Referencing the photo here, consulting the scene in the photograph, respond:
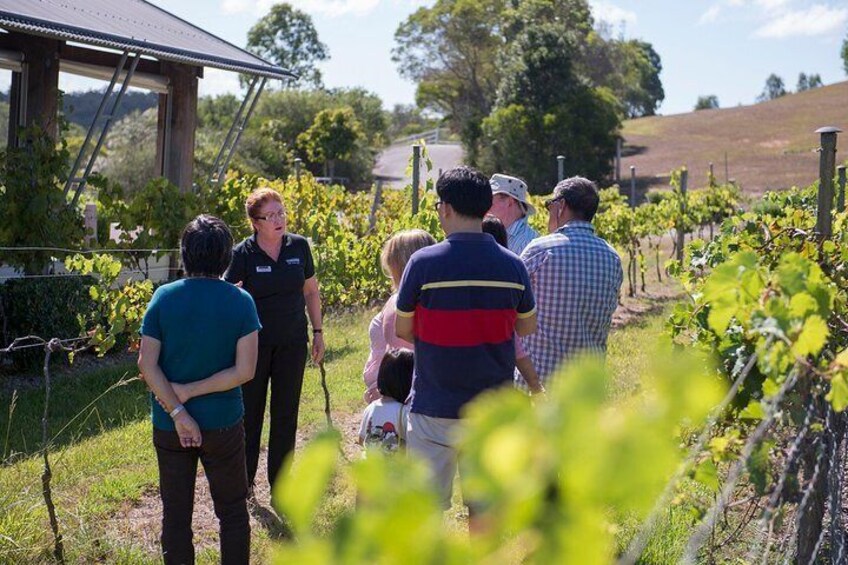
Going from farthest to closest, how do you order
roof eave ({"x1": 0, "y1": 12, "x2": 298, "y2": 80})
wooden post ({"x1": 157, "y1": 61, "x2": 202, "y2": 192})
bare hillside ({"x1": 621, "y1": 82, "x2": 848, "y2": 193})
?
bare hillside ({"x1": 621, "y1": 82, "x2": 848, "y2": 193}), wooden post ({"x1": 157, "y1": 61, "x2": 202, "y2": 192}), roof eave ({"x1": 0, "y1": 12, "x2": 298, "y2": 80})

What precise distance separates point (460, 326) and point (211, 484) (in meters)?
1.15

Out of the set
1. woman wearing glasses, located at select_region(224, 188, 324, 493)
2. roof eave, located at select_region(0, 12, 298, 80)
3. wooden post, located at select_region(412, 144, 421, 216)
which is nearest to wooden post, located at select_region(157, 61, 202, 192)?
roof eave, located at select_region(0, 12, 298, 80)

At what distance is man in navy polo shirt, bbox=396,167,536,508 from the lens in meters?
3.48

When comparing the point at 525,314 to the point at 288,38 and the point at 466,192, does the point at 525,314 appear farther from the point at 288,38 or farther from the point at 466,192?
the point at 288,38

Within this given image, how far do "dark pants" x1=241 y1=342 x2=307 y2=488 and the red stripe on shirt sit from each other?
1664 millimetres

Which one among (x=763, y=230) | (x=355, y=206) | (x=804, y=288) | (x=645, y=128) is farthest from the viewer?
(x=645, y=128)

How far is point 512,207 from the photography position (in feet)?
16.7

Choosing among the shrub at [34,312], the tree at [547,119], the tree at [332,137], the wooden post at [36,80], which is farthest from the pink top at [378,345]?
the tree at [332,137]

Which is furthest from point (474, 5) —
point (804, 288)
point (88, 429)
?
point (804, 288)

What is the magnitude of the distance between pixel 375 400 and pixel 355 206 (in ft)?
37.2

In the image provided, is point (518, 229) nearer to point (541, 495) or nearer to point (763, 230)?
point (763, 230)

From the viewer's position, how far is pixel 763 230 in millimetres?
3807

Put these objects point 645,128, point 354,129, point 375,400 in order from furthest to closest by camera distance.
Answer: point 645,128 → point 354,129 → point 375,400

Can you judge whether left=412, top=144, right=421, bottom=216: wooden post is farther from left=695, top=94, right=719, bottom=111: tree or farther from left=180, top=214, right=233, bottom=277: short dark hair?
left=695, top=94, right=719, bottom=111: tree
